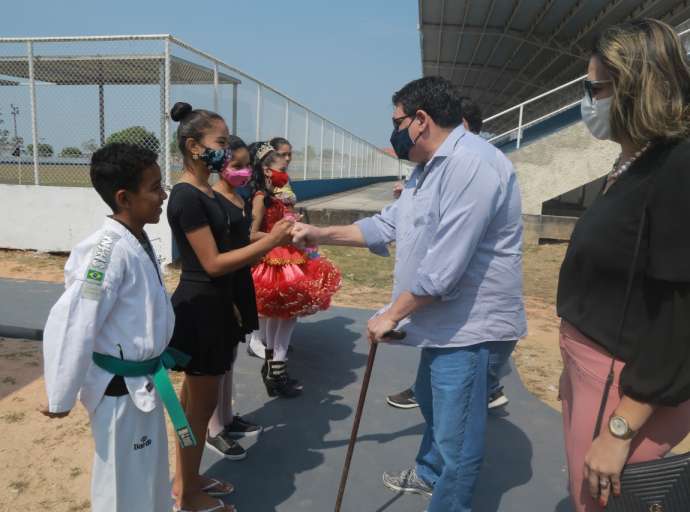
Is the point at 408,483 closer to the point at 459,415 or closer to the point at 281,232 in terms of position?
the point at 459,415

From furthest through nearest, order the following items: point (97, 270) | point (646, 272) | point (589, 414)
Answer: point (97, 270) → point (589, 414) → point (646, 272)

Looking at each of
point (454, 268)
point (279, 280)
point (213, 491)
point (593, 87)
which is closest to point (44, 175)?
point (279, 280)

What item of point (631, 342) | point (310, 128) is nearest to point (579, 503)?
point (631, 342)

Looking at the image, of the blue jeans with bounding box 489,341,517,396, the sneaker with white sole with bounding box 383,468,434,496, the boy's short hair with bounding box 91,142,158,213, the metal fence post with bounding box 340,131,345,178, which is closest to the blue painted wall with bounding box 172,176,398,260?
the metal fence post with bounding box 340,131,345,178

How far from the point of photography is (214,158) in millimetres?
2393

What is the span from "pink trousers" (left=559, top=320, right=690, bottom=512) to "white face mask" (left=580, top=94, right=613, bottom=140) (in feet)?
1.94

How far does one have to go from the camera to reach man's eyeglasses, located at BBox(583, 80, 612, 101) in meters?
1.45

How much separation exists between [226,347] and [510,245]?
1.35 metres

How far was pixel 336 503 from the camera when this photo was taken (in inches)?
96.3

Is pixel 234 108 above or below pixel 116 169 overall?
above

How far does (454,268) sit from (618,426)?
29.2 inches

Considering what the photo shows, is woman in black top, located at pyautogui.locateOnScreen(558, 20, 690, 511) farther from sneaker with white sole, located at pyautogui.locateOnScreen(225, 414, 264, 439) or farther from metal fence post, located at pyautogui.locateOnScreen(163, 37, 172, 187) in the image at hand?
metal fence post, located at pyautogui.locateOnScreen(163, 37, 172, 187)

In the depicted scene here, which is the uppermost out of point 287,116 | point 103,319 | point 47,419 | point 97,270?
point 287,116

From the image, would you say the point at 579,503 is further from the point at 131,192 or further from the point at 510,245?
the point at 131,192
